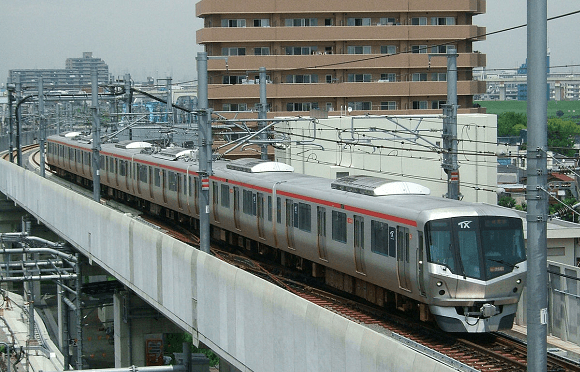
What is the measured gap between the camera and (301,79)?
203 ft

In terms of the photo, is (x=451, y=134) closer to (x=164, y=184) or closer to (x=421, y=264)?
(x=421, y=264)

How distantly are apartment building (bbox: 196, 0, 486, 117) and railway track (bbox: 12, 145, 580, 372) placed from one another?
43302 millimetres

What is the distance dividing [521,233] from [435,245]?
1.51 m

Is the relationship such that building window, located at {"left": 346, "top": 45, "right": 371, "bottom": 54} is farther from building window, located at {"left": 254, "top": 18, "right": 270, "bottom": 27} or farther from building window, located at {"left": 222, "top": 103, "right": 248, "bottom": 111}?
building window, located at {"left": 222, "top": 103, "right": 248, "bottom": 111}

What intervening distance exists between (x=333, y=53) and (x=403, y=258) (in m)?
49.4

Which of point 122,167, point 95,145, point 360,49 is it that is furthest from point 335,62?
point 95,145

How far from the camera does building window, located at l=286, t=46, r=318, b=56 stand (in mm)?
61875

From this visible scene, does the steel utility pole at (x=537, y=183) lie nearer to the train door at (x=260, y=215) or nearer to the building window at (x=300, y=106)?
the train door at (x=260, y=215)

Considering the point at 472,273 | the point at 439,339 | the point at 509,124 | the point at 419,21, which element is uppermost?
the point at 419,21

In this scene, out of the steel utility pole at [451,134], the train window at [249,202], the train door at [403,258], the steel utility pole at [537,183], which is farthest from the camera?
the train window at [249,202]

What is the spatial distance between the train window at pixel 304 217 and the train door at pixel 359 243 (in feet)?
6.79

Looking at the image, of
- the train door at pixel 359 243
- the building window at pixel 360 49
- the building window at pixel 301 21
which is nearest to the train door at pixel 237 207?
the train door at pixel 359 243

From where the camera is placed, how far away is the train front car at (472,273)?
1323cm

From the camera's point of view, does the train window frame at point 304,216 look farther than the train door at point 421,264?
Yes
